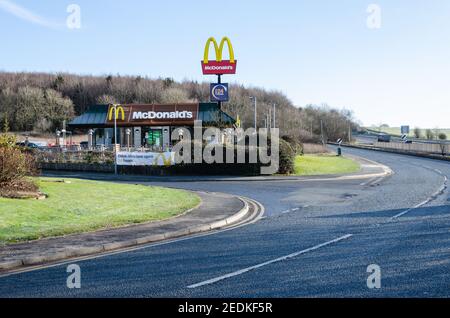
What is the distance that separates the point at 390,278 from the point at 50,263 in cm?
587

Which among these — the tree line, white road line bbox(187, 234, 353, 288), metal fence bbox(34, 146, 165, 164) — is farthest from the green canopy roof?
white road line bbox(187, 234, 353, 288)

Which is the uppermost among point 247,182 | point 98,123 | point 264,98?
point 264,98

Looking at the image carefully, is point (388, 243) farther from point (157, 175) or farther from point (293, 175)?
point (157, 175)

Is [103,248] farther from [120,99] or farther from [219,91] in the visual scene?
[120,99]

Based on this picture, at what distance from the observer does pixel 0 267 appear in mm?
8258

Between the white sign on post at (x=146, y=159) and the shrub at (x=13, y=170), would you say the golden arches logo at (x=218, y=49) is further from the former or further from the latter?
the shrub at (x=13, y=170)

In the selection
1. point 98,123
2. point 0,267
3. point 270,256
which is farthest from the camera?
point 98,123

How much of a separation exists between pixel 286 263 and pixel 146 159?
2635 centimetres

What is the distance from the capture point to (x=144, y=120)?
52656 mm

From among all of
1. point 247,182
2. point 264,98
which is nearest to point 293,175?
point 247,182

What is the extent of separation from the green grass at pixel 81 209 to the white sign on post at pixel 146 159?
42.2 feet

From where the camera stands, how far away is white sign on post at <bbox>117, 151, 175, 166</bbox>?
33.0 metres

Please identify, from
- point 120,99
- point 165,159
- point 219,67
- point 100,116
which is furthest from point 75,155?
point 120,99

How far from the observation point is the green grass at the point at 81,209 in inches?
449
